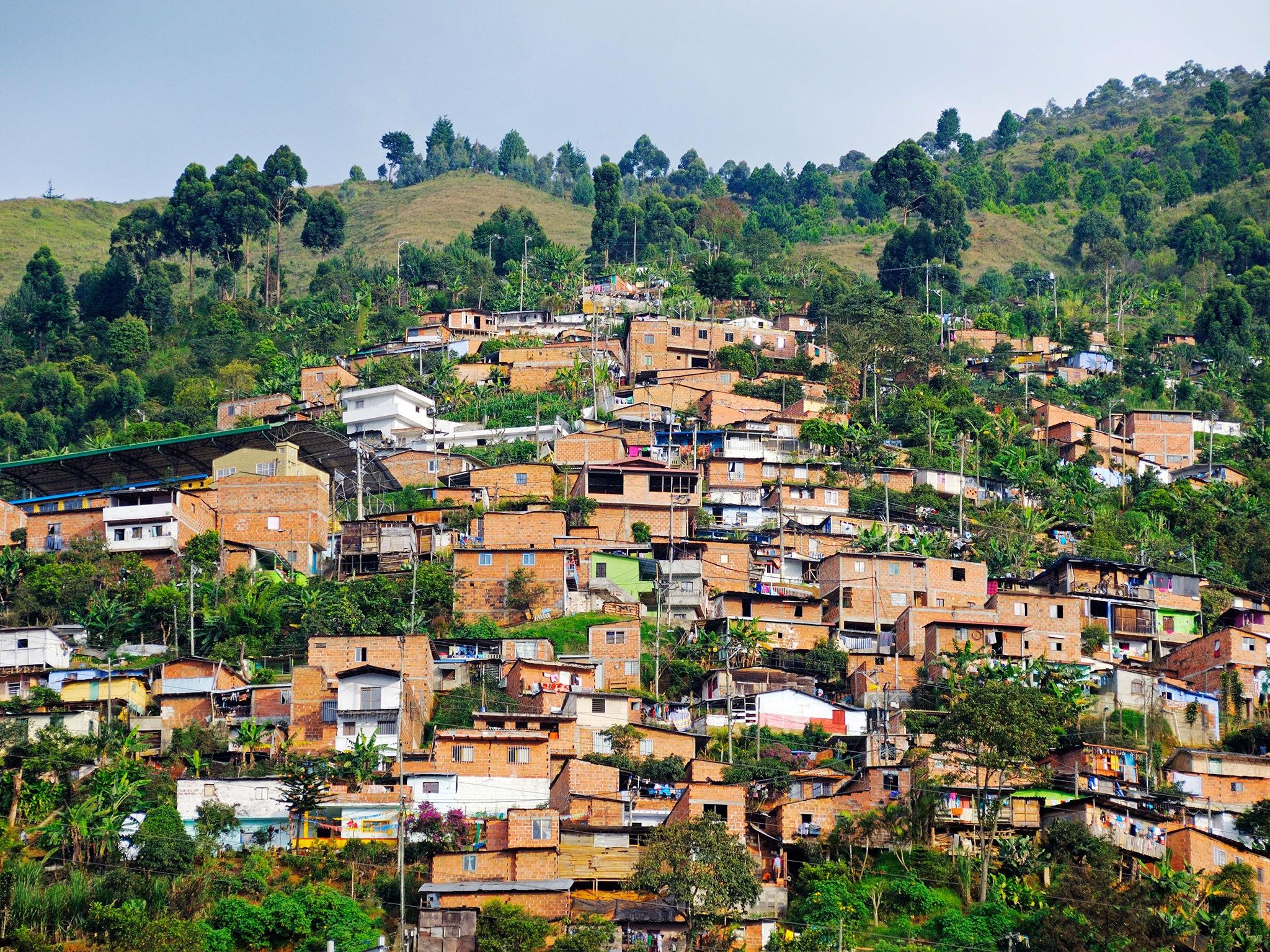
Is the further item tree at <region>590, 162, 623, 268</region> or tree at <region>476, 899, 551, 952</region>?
tree at <region>590, 162, 623, 268</region>

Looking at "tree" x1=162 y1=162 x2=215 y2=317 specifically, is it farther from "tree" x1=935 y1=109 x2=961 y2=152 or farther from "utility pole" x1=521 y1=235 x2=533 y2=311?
"tree" x1=935 y1=109 x2=961 y2=152

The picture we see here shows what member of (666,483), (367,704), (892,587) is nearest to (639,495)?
(666,483)

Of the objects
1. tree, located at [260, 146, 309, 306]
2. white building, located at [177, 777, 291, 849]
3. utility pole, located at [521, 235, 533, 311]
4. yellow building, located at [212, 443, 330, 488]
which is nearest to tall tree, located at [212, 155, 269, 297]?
tree, located at [260, 146, 309, 306]

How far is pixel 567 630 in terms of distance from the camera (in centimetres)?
5141

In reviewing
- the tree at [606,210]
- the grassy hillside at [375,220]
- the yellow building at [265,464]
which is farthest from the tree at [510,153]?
the yellow building at [265,464]

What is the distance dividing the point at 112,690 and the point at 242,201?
183ft

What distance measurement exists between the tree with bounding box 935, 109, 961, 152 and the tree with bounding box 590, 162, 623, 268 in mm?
62947

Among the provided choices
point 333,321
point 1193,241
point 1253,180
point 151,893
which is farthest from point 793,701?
point 1253,180

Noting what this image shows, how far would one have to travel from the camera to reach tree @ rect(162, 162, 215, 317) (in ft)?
318

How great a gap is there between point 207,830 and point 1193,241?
86.1 meters

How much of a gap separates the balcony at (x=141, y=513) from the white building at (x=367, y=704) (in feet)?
50.3

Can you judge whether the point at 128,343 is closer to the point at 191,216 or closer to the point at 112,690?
the point at 191,216

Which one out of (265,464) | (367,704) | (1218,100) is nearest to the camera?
(367,704)

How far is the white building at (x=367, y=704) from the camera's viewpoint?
1747 inches
